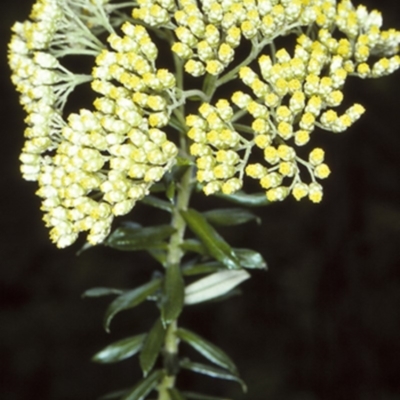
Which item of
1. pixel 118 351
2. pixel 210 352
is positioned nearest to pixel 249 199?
pixel 210 352

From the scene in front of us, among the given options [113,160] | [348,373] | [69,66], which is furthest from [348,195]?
[113,160]

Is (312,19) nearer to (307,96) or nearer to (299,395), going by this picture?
(307,96)

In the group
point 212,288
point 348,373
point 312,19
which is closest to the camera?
point 312,19

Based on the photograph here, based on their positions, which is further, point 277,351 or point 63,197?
point 277,351

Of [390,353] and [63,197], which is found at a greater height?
[63,197]

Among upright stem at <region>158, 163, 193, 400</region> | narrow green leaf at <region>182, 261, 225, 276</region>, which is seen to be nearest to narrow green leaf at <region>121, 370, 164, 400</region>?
upright stem at <region>158, 163, 193, 400</region>

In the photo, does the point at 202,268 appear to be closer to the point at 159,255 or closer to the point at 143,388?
the point at 159,255

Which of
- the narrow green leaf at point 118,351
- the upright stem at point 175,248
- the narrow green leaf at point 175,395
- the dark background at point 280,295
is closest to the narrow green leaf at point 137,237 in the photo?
the upright stem at point 175,248
